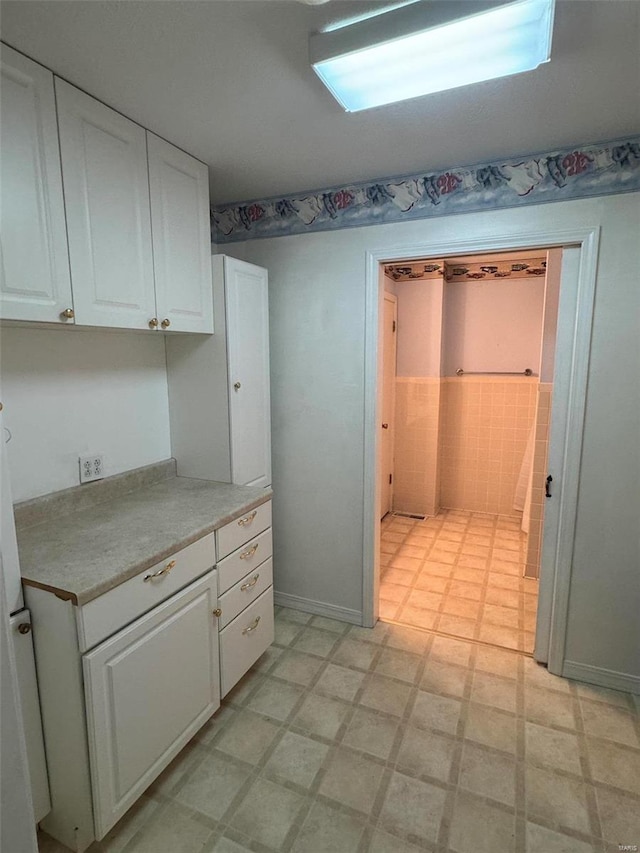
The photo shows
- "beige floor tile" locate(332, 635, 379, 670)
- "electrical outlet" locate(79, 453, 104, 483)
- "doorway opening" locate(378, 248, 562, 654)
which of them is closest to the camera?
"electrical outlet" locate(79, 453, 104, 483)

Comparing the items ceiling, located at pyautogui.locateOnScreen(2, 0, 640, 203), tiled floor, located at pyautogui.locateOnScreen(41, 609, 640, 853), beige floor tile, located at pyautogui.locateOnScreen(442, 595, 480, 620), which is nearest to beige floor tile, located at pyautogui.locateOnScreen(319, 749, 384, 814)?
tiled floor, located at pyautogui.locateOnScreen(41, 609, 640, 853)

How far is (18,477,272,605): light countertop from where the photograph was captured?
128 centimetres

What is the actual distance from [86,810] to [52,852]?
221 millimetres

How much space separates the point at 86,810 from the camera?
4.25 feet

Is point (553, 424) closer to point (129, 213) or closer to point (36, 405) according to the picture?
point (129, 213)

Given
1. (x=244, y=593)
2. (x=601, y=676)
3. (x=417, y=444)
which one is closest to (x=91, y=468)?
(x=244, y=593)

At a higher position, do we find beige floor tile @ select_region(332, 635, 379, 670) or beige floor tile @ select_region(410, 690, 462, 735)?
beige floor tile @ select_region(332, 635, 379, 670)

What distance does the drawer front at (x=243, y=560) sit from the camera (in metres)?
1.80

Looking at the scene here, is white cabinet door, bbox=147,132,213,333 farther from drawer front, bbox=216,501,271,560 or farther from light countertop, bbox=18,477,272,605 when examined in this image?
drawer front, bbox=216,501,271,560

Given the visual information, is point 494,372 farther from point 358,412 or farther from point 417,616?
point 417,616

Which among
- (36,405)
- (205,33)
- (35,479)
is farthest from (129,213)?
(35,479)

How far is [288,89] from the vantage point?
55.0 inches

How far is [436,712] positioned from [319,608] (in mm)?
882

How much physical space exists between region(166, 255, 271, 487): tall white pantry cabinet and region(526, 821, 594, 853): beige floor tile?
1695mm
